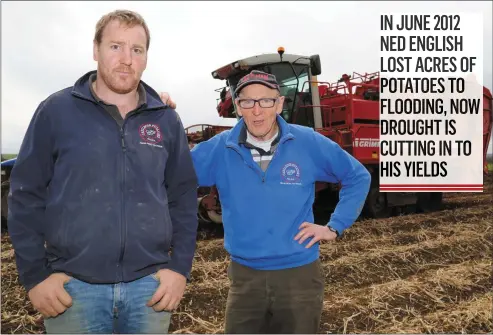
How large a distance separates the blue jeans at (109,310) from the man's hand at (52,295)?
0.02 meters

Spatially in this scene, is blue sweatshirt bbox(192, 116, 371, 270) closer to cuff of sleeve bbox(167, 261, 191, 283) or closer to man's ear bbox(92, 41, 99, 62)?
cuff of sleeve bbox(167, 261, 191, 283)

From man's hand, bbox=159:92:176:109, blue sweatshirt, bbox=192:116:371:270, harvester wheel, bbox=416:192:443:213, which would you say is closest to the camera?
man's hand, bbox=159:92:176:109

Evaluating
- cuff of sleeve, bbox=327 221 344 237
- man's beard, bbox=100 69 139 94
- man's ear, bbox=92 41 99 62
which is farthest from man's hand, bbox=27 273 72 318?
cuff of sleeve, bbox=327 221 344 237

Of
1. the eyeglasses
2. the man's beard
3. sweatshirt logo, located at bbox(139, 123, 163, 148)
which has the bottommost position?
sweatshirt logo, located at bbox(139, 123, 163, 148)

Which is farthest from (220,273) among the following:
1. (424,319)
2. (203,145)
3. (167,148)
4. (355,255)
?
(167,148)

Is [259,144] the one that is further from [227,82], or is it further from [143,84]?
[227,82]

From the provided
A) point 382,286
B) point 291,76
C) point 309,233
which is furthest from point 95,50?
point 291,76

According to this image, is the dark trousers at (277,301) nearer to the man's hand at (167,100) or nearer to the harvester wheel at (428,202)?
the man's hand at (167,100)

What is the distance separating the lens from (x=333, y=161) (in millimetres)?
2518

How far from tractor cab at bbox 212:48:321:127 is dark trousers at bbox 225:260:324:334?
705 cm

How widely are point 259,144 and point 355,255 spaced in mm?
4713

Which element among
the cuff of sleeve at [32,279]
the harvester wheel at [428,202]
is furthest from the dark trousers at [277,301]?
the harvester wheel at [428,202]

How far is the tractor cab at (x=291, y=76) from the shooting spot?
30.3 ft

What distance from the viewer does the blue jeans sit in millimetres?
1750
